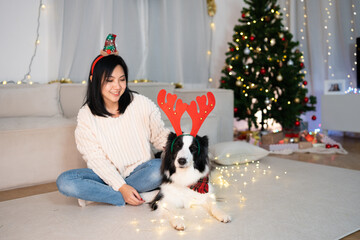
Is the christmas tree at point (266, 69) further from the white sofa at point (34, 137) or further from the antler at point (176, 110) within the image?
the antler at point (176, 110)

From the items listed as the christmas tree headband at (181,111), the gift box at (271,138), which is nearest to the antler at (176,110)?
the christmas tree headband at (181,111)

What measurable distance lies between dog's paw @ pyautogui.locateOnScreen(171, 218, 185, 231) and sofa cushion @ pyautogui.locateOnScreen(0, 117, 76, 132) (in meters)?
1.32

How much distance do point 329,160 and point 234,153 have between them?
995mm

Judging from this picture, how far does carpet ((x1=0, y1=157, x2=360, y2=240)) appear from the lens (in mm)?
1521

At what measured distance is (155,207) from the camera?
1782mm

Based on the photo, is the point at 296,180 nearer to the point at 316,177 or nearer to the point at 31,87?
the point at 316,177

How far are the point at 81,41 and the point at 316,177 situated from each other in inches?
106

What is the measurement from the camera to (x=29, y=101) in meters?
2.73

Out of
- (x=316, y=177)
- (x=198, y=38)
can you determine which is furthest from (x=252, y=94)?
(x=316, y=177)

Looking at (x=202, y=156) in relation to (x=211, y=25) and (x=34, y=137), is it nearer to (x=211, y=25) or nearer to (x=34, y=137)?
(x=34, y=137)

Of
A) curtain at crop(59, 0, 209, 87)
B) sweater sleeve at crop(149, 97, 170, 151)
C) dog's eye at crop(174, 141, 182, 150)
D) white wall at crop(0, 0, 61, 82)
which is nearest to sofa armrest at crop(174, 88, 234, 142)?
curtain at crop(59, 0, 209, 87)

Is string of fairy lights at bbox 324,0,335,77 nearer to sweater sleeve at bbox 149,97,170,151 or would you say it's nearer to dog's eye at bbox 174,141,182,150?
sweater sleeve at bbox 149,97,170,151

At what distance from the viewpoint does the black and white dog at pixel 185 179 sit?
67.9 inches

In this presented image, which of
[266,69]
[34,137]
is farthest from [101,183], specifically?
[266,69]
